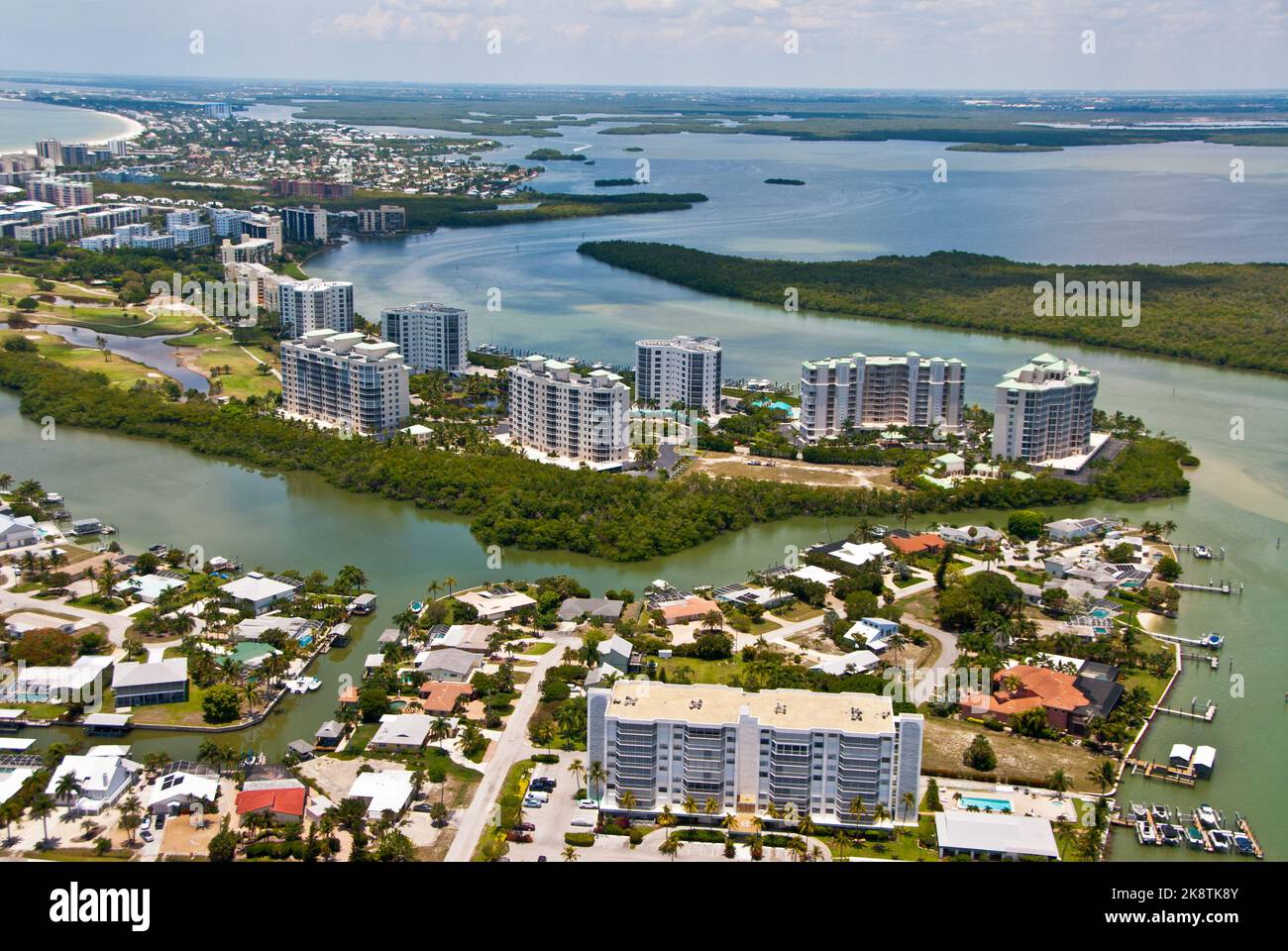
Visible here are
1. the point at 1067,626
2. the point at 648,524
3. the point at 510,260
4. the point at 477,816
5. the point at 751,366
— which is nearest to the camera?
the point at 477,816

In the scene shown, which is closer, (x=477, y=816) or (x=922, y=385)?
(x=477, y=816)

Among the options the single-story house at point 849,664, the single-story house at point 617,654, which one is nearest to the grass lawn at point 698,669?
the single-story house at point 617,654

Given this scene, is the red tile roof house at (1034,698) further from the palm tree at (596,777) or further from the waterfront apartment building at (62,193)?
the waterfront apartment building at (62,193)

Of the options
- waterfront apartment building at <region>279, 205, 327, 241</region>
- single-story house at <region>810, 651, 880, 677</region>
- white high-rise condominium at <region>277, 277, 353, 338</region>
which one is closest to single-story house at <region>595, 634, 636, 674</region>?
single-story house at <region>810, 651, 880, 677</region>

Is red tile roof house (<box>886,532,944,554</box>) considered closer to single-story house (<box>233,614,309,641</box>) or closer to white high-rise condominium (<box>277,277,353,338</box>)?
single-story house (<box>233,614,309,641</box>)

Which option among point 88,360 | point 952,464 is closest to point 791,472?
point 952,464
